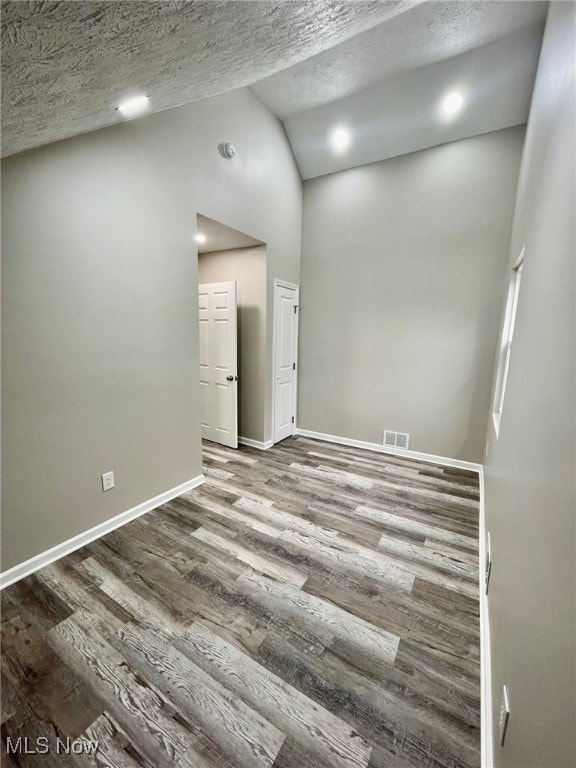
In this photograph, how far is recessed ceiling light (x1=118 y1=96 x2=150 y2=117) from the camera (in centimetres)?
120

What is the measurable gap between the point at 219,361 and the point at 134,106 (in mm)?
2597

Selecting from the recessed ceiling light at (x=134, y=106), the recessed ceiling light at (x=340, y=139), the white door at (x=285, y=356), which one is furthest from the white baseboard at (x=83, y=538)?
the recessed ceiling light at (x=340, y=139)

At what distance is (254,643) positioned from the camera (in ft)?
4.72

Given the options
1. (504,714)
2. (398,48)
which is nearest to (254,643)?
(504,714)

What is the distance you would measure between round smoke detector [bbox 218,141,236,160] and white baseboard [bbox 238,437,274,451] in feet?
10.1

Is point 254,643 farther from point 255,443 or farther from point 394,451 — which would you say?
point 394,451

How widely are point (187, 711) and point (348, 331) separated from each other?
3533mm

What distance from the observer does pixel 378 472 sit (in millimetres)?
3254

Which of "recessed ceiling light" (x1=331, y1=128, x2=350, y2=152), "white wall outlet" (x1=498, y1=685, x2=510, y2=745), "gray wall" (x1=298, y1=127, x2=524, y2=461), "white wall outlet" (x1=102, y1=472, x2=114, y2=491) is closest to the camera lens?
"white wall outlet" (x1=498, y1=685, x2=510, y2=745)

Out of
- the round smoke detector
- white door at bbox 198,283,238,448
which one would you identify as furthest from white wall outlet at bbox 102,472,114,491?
the round smoke detector

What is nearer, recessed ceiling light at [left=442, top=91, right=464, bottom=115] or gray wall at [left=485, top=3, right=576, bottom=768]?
gray wall at [left=485, top=3, right=576, bottom=768]

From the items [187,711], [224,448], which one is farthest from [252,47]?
[224,448]

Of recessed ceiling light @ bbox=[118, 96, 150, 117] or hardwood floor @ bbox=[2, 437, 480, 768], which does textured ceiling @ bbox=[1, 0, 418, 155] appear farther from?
hardwood floor @ bbox=[2, 437, 480, 768]

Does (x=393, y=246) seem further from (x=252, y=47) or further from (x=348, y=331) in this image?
(x=252, y=47)
